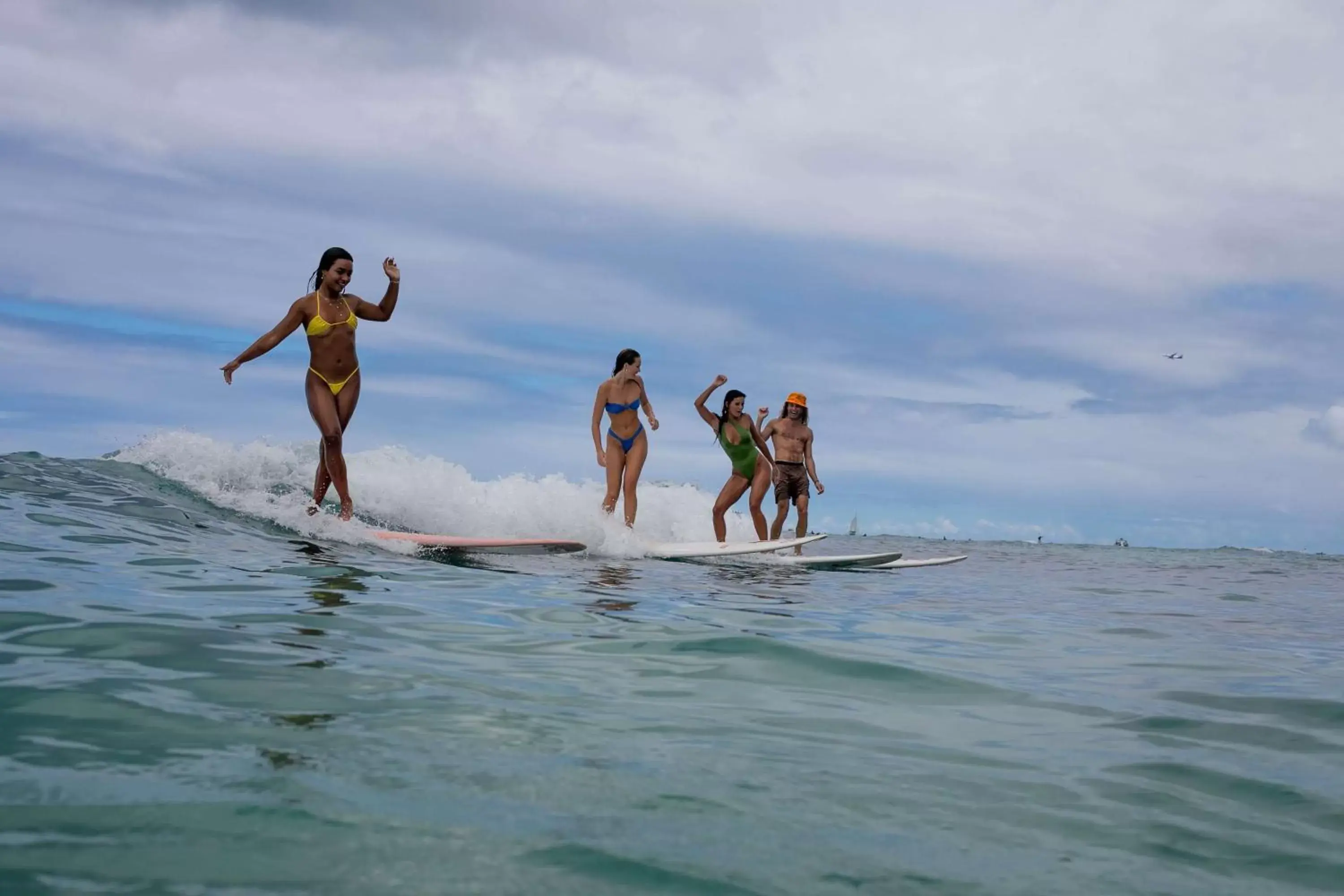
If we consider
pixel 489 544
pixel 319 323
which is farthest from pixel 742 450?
pixel 319 323

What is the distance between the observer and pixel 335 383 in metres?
10.7

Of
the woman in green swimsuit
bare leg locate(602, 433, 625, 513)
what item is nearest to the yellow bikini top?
bare leg locate(602, 433, 625, 513)

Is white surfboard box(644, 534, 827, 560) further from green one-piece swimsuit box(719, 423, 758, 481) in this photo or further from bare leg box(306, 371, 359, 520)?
bare leg box(306, 371, 359, 520)

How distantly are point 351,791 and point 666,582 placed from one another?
6.60 meters

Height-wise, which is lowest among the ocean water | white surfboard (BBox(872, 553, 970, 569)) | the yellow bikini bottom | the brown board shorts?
the ocean water

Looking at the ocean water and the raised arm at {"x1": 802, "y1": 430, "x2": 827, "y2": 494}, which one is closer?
the ocean water

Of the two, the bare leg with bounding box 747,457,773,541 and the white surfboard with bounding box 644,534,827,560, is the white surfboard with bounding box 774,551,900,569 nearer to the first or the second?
the white surfboard with bounding box 644,534,827,560

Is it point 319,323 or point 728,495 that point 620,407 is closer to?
point 728,495

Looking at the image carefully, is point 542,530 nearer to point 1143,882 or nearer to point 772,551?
point 772,551

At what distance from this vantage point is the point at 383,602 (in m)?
6.34

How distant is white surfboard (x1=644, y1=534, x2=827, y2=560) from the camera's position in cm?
1287

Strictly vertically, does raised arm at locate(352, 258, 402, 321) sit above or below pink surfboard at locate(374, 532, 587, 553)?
above

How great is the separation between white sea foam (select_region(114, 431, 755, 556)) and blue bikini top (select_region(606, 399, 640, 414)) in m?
1.39

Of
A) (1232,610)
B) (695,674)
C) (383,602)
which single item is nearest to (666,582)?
(383,602)
